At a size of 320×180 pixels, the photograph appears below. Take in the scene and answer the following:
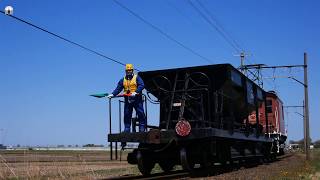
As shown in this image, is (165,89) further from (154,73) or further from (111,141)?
(111,141)

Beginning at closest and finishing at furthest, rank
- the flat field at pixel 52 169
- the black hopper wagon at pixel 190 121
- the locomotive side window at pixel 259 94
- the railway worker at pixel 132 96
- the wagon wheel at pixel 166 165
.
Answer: the flat field at pixel 52 169, the black hopper wagon at pixel 190 121, the railway worker at pixel 132 96, the wagon wheel at pixel 166 165, the locomotive side window at pixel 259 94

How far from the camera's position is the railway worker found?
13516mm

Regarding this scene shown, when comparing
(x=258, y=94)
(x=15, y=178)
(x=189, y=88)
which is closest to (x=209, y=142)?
(x=189, y=88)

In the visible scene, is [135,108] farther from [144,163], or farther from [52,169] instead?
[52,169]

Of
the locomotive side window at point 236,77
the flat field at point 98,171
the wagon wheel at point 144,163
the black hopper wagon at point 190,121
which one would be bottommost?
the flat field at point 98,171

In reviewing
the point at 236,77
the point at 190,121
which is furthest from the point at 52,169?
the point at 236,77

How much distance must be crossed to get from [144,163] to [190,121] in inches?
71.3

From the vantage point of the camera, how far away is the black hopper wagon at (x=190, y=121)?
42.0 feet

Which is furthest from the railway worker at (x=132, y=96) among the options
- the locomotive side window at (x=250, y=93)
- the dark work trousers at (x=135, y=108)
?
the locomotive side window at (x=250, y=93)

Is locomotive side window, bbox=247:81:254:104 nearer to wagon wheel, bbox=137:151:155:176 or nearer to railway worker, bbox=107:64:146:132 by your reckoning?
wagon wheel, bbox=137:151:155:176

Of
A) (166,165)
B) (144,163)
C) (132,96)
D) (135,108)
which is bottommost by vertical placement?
(166,165)

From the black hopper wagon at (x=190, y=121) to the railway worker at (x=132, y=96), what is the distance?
53 cm

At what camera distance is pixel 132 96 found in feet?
44.2

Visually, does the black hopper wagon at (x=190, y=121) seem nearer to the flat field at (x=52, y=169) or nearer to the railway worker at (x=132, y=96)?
the railway worker at (x=132, y=96)
